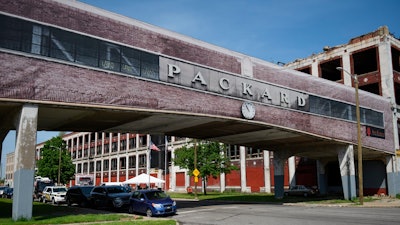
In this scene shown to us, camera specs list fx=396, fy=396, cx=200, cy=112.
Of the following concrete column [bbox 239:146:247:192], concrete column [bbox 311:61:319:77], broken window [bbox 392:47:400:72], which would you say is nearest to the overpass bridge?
broken window [bbox 392:47:400:72]

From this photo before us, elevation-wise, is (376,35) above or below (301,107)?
above

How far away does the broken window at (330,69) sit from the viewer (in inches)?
2062

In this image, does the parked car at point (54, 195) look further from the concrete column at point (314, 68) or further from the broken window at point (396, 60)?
the broken window at point (396, 60)

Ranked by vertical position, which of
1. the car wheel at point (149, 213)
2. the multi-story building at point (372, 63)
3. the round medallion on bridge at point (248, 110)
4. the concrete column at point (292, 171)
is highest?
the multi-story building at point (372, 63)

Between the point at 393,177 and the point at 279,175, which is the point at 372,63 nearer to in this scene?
the point at 393,177

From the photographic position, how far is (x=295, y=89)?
106 ft

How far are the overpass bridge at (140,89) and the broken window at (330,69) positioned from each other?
16.0 metres

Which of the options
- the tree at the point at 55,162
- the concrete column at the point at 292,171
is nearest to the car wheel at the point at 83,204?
the concrete column at the point at 292,171

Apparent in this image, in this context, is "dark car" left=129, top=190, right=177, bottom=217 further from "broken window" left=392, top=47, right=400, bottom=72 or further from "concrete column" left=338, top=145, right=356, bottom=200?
"broken window" left=392, top=47, right=400, bottom=72

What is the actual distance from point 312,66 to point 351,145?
67.3 ft

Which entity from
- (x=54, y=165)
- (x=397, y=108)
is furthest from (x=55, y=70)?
(x=54, y=165)

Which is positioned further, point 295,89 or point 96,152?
point 96,152

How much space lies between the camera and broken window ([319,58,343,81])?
52.4 metres

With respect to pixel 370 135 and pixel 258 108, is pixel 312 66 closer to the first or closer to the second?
pixel 370 135
